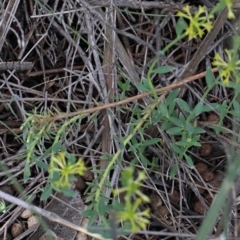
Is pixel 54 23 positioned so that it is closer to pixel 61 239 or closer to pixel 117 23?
pixel 117 23

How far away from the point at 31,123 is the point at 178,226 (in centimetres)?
Result: 59

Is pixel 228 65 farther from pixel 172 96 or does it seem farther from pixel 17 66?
pixel 17 66

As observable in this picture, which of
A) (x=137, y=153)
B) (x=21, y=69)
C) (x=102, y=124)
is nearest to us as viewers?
(x=137, y=153)

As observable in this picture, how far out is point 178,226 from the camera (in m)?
1.58

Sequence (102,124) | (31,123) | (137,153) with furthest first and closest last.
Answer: (102,124) → (137,153) → (31,123)

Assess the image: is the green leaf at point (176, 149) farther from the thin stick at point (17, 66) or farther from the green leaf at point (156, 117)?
the thin stick at point (17, 66)

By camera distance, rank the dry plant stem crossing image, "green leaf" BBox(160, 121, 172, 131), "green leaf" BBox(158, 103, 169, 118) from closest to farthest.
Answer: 1. "green leaf" BBox(158, 103, 169, 118)
2. "green leaf" BBox(160, 121, 172, 131)
3. the dry plant stem crossing image

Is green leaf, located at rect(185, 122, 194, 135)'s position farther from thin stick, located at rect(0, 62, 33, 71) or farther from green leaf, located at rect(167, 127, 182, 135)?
thin stick, located at rect(0, 62, 33, 71)

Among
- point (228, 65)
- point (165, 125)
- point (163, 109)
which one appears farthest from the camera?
point (165, 125)

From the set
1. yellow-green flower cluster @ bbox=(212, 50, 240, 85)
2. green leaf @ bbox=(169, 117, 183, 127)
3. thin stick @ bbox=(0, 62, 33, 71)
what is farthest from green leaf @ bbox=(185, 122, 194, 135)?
thin stick @ bbox=(0, 62, 33, 71)

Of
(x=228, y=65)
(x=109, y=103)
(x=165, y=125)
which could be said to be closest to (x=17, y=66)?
(x=109, y=103)

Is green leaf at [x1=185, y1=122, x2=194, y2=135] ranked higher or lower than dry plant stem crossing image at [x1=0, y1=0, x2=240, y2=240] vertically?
higher

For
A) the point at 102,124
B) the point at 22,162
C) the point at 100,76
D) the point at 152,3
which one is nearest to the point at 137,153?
the point at 102,124

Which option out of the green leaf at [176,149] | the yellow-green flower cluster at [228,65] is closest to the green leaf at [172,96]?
the green leaf at [176,149]
